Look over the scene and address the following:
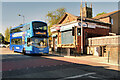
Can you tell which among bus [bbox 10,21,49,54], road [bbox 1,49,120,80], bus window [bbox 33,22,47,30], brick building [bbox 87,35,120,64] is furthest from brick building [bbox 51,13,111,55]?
road [bbox 1,49,120,80]

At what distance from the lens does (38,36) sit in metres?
16.9

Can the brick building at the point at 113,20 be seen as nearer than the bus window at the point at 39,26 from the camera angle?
No

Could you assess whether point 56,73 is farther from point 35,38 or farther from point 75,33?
point 75,33

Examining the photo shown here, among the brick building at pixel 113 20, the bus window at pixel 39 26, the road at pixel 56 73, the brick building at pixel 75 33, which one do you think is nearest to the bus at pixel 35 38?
the bus window at pixel 39 26

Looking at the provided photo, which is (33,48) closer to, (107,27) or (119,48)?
(119,48)

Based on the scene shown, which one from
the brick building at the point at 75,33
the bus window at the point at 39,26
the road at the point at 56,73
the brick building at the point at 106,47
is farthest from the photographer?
the brick building at the point at 75,33

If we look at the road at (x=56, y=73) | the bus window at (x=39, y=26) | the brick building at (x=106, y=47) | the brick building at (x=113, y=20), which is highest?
the brick building at (x=113, y=20)

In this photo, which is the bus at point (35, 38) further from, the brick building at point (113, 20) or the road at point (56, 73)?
the brick building at point (113, 20)

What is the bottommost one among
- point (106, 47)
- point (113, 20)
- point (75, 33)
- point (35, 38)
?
point (106, 47)

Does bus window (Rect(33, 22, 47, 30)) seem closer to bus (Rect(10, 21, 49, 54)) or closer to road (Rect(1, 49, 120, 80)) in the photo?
bus (Rect(10, 21, 49, 54))

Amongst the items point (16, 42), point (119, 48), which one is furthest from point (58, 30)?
point (119, 48)

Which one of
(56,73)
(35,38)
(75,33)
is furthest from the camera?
(75,33)

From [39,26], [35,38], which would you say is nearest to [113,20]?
[39,26]

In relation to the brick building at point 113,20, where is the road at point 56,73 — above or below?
below
